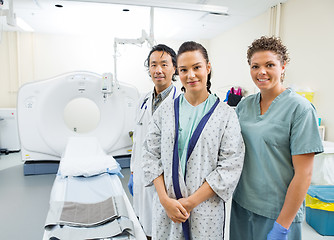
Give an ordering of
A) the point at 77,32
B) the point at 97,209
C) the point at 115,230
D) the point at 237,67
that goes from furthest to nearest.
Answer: the point at 77,32, the point at 237,67, the point at 97,209, the point at 115,230

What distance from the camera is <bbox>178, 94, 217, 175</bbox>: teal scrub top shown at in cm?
97

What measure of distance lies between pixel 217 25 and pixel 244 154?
12.9 ft

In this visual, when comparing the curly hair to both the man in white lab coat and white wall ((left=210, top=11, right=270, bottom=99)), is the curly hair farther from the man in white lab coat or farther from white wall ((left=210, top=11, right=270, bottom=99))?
white wall ((left=210, top=11, right=270, bottom=99))

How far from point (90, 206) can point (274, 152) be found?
1.07 m

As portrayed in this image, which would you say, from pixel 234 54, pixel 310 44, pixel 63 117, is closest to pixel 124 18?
pixel 63 117

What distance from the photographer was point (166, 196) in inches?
37.3

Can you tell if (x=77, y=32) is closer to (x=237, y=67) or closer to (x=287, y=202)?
(x=237, y=67)

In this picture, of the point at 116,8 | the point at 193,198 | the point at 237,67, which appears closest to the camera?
the point at 193,198

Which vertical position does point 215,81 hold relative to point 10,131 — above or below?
above

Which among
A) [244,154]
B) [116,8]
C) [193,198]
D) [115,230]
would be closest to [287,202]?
[244,154]

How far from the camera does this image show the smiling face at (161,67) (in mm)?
1501

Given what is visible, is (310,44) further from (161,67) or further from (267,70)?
(267,70)

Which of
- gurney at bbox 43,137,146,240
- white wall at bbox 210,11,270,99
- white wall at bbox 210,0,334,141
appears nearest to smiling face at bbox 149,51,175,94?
gurney at bbox 43,137,146,240

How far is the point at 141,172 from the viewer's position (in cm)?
161
